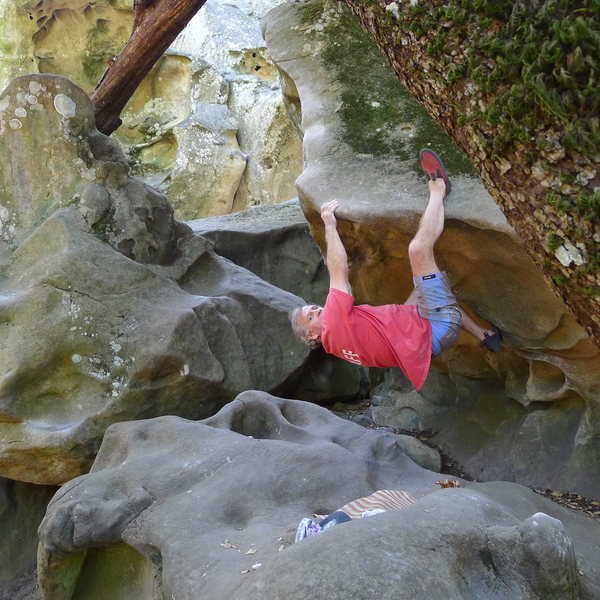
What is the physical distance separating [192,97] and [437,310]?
11.7 meters

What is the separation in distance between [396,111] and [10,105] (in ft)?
7.82

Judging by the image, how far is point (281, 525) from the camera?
2455mm

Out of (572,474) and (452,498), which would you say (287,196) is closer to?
(572,474)

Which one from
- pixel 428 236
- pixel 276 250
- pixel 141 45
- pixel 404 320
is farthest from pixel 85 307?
pixel 276 250

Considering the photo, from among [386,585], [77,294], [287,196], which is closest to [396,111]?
[77,294]

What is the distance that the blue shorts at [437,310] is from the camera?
306 centimetres

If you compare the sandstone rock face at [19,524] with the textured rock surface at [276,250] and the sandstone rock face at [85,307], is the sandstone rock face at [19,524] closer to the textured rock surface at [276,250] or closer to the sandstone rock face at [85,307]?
the sandstone rock face at [85,307]

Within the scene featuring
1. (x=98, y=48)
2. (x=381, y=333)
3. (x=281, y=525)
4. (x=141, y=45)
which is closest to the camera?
(x=281, y=525)

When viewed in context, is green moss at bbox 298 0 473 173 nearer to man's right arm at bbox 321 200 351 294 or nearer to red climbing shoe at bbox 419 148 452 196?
red climbing shoe at bbox 419 148 452 196

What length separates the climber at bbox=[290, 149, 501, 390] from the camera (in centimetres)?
303

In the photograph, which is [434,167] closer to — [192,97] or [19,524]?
[19,524]

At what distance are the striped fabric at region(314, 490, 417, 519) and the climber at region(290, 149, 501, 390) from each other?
1.83 feet

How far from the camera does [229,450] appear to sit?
295 cm

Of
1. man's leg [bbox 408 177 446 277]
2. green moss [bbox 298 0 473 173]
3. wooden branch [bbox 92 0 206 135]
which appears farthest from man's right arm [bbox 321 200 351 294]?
wooden branch [bbox 92 0 206 135]
